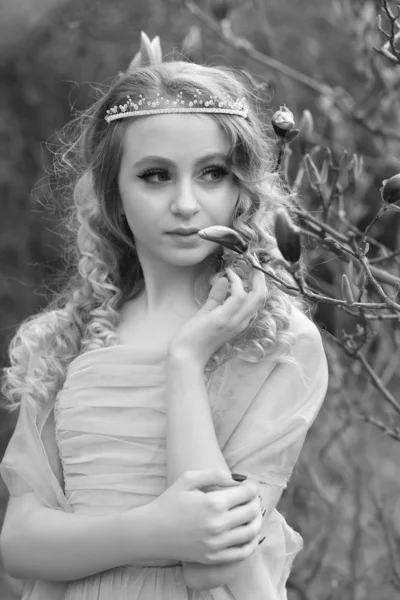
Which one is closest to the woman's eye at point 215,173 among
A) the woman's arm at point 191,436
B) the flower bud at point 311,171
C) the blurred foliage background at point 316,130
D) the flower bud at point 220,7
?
the flower bud at point 311,171

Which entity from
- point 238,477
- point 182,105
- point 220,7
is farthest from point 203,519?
point 220,7

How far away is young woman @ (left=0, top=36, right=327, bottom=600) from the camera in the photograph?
66.1 inches

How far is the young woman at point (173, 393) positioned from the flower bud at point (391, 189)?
11.5 inches

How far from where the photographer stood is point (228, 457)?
5.77ft

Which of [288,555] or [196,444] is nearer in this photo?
[196,444]

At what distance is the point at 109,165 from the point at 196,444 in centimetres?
60

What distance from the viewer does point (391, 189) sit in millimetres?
1592

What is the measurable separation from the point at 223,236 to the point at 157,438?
1.39 ft

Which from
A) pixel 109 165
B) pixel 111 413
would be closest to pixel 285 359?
pixel 111 413

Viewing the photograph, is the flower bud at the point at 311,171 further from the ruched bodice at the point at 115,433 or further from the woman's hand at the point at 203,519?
the woman's hand at the point at 203,519

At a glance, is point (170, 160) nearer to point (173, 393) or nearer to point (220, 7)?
point (173, 393)

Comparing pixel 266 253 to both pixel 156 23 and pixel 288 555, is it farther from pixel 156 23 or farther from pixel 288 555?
pixel 156 23

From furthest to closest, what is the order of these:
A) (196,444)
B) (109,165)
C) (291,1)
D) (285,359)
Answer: (291,1) → (109,165) → (285,359) → (196,444)

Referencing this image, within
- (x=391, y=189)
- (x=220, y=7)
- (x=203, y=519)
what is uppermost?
(x=220, y=7)
